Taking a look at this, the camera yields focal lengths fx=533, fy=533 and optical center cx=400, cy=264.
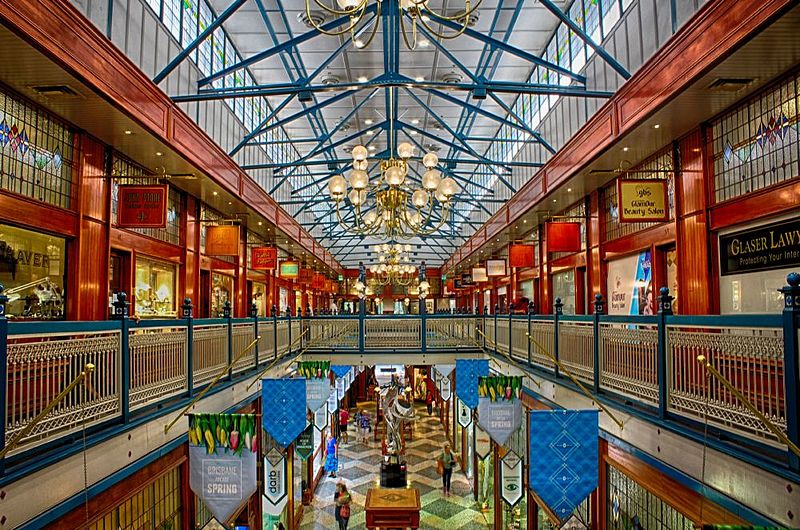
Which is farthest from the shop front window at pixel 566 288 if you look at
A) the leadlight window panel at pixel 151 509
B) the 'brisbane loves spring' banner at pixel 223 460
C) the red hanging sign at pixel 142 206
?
the 'brisbane loves spring' banner at pixel 223 460

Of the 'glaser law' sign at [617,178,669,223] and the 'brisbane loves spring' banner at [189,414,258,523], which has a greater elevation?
the 'glaser law' sign at [617,178,669,223]

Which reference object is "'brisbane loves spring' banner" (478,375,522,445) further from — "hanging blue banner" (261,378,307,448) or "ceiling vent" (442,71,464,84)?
"ceiling vent" (442,71,464,84)

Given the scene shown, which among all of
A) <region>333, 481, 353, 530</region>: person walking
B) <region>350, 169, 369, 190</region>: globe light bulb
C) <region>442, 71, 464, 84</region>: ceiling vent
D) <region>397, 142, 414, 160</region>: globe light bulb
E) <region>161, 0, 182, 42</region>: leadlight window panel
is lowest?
<region>333, 481, 353, 530</region>: person walking

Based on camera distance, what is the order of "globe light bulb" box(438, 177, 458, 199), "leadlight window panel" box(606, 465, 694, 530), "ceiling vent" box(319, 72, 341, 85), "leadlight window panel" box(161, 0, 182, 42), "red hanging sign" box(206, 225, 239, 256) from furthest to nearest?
"ceiling vent" box(319, 72, 341, 85) → "red hanging sign" box(206, 225, 239, 256) → "leadlight window panel" box(161, 0, 182, 42) → "globe light bulb" box(438, 177, 458, 199) → "leadlight window panel" box(606, 465, 694, 530)

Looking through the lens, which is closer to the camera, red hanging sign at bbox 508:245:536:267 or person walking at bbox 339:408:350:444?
red hanging sign at bbox 508:245:536:267

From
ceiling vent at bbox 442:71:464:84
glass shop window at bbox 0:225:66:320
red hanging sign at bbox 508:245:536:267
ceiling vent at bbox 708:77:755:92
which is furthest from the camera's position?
red hanging sign at bbox 508:245:536:267

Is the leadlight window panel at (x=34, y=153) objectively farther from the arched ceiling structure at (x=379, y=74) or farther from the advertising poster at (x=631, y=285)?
the advertising poster at (x=631, y=285)

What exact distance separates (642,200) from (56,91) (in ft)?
28.8

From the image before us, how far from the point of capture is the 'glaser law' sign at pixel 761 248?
675 cm

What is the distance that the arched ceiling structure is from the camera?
408 inches

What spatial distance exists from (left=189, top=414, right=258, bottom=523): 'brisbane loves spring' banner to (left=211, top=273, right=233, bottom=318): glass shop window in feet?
29.3

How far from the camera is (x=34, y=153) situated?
758 centimetres

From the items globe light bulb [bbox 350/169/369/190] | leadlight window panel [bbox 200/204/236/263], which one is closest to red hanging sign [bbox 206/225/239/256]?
leadlight window panel [bbox 200/204/236/263]

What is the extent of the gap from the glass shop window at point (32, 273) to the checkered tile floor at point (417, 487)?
11019mm
